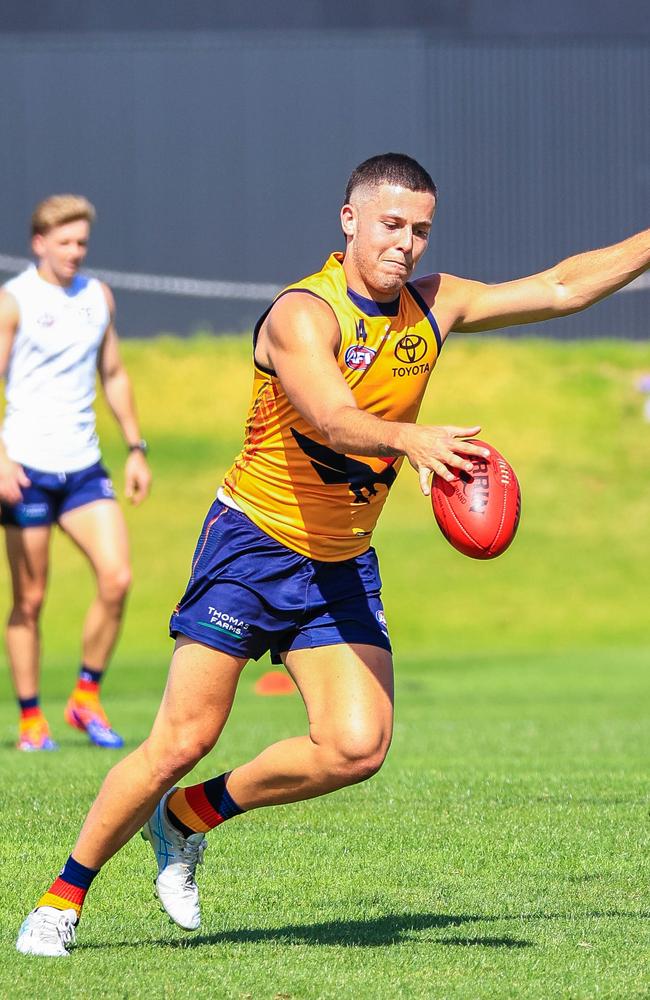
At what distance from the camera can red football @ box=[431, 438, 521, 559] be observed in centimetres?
427

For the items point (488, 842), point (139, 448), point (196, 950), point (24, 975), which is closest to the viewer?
point (24, 975)

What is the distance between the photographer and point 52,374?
28.9ft

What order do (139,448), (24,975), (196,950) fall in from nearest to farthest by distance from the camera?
(24,975)
(196,950)
(139,448)

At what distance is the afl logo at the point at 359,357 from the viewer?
4.61 metres

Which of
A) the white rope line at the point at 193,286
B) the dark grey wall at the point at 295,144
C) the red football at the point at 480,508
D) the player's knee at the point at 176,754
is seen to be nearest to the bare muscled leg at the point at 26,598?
the player's knee at the point at 176,754

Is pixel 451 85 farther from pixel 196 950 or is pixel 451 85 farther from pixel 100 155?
pixel 196 950

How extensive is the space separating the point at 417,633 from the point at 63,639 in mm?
4358

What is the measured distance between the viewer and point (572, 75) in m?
23.8

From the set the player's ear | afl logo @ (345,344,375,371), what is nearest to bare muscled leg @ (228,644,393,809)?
afl logo @ (345,344,375,371)

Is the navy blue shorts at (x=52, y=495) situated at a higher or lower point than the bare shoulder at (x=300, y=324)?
lower

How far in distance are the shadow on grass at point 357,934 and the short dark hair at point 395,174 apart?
2.28 meters

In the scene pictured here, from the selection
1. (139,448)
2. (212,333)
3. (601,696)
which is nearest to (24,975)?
(139,448)

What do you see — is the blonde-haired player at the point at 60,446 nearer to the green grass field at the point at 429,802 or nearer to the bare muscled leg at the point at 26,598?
the bare muscled leg at the point at 26,598

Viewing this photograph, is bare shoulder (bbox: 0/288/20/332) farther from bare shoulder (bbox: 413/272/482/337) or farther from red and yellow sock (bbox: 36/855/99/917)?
red and yellow sock (bbox: 36/855/99/917)
